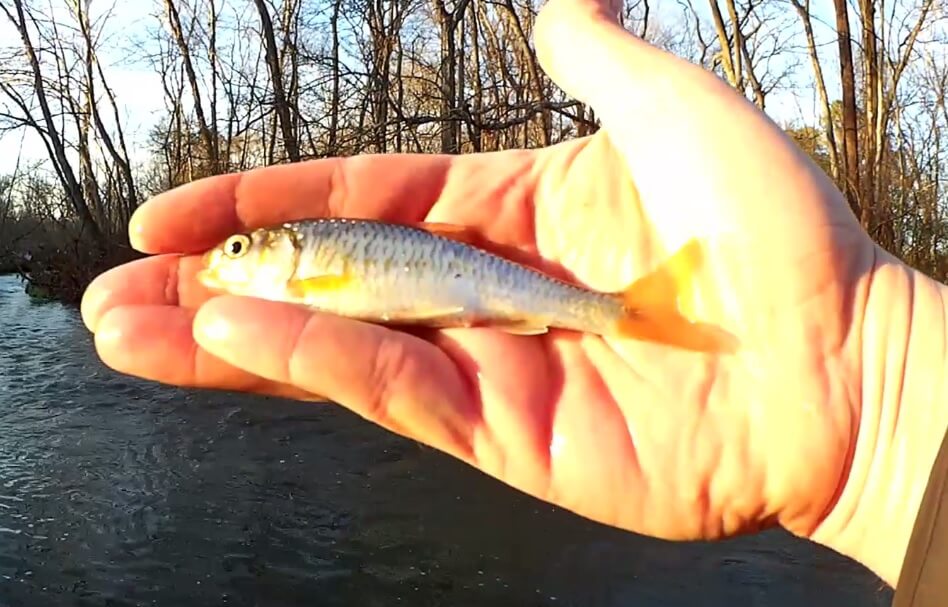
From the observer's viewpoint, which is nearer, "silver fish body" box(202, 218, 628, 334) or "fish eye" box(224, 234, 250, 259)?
"silver fish body" box(202, 218, 628, 334)

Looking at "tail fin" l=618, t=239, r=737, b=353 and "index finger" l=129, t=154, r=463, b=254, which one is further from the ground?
"index finger" l=129, t=154, r=463, b=254

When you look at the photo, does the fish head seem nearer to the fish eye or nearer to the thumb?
the fish eye

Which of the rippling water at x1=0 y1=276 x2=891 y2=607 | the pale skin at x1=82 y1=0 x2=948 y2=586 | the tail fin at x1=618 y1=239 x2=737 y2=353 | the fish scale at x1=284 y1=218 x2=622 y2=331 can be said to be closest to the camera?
the pale skin at x1=82 y1=0 x2=948 y2=586

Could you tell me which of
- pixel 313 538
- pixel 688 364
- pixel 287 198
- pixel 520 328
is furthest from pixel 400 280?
pixel 313 538

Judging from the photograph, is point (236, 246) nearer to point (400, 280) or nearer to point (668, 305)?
point (400, 280)

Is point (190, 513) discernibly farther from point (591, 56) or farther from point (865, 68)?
point (865, 68)

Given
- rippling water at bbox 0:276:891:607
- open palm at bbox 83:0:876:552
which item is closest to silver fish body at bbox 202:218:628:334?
open palm at bbox 83:0:876:552
